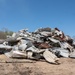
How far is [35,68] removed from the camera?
7473 mm

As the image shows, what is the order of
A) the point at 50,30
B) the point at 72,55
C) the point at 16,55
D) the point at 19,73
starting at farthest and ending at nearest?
the point at 50,30 < the point at 72,55 < the point at 16,55 < the point at 19,73

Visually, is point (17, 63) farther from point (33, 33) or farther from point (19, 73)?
point (33, 33)

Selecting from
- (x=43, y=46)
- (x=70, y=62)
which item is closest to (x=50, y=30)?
(x=43, y=46)

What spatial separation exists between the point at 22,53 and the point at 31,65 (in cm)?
A: 106

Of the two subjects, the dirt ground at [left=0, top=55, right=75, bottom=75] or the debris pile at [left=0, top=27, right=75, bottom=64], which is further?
the debris pile at [left=0, top=27, right=75, bottom=64]

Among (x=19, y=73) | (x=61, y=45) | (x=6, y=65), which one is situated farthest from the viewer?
(x=61, y=45)

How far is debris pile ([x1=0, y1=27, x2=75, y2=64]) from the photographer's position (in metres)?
8.74

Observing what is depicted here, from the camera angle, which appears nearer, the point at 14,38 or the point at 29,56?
the point at 29,56

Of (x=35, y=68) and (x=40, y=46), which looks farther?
(x=40, y=46)

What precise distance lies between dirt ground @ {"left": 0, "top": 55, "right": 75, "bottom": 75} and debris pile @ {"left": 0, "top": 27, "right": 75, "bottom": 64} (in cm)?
46

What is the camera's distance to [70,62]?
348 inches

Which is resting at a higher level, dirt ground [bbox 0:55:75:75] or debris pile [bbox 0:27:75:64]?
debris pile [bbox 0:27:75:64]

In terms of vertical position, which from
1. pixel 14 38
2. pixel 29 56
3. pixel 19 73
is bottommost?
pixel 19 73

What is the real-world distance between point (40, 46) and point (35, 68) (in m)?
2.61
